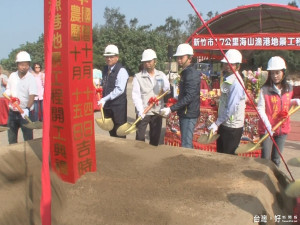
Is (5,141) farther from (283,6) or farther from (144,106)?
(283,6)

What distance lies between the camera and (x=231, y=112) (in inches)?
134

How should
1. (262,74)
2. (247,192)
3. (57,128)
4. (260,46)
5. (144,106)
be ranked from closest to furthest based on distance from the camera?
(247,192) → (57,128) → (144,106) → (262,74) → (260,46)

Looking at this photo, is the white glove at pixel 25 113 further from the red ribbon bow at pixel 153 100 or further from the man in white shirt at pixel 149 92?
the red ribbon bow at pixel 153 100

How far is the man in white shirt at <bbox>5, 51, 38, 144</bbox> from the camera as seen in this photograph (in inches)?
165

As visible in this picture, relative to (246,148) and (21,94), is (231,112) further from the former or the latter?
(21,94)

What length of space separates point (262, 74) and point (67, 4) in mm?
5644

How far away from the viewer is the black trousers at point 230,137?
3.52 meters

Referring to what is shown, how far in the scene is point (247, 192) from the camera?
2344mm

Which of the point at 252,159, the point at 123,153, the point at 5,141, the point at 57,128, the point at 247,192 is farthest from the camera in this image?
the point at 5,141

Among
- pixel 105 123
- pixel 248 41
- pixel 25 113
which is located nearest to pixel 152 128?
pixel 105 123

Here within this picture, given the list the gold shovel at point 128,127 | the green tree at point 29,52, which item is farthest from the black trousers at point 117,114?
the green tree at point 29,52

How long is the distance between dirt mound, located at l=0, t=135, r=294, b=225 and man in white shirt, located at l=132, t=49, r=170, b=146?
83 cm

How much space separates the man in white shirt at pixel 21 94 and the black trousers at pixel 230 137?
86.2 inches

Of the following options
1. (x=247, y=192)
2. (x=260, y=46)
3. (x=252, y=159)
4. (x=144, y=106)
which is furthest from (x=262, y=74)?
(x=247, y=192)
